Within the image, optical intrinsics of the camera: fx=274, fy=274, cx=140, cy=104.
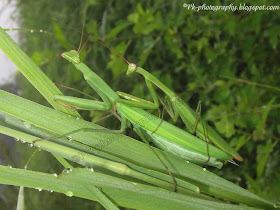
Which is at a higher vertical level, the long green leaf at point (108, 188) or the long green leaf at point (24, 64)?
the long green leaf at point (24, 64)

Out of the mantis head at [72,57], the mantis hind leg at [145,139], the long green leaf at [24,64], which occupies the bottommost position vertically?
the mantis hind leg at [145,139]

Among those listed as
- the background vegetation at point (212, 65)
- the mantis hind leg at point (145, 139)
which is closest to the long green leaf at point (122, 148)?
the mantis hind leg at point (145, 139)

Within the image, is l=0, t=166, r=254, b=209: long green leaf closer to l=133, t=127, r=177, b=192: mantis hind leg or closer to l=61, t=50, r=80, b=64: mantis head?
l=133, t=127, r=177, b=192: mantis hind leg

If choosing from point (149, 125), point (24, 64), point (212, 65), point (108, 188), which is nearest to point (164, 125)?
point (149, 125)

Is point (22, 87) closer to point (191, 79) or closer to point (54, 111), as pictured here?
point (54, 111)

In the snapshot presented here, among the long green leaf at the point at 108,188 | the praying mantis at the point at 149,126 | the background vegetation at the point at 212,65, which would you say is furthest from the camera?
the background vegetation at the point at 212,65

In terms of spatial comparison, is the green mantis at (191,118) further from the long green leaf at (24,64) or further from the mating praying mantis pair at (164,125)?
the long green leaf at (24,64)

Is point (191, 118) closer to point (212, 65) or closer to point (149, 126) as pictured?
point (149, 126)

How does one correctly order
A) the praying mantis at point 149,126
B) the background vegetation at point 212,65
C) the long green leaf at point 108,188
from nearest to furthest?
the long green leaf at point 108,188 → the praying mantis at point 149,126 → the background vegetation at point 212,65
